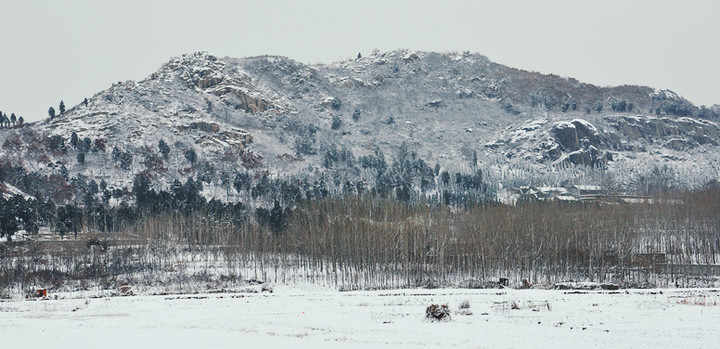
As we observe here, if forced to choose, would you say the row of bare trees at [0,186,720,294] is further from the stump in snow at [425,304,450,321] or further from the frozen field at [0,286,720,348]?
the stump in snow at [425,304,450,321]

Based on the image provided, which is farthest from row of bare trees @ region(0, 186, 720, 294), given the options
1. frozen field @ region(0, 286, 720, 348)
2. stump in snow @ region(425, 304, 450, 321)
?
stump in snow @ region(425, 304, 450, 321)

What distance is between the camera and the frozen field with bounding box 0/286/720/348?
38250mm

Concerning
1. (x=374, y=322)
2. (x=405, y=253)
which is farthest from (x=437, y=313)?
(x=405, y=253)

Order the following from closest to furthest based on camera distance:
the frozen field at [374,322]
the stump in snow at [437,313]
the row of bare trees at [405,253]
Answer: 1. the frozen field at [374,322]
2. the stump in snow at [437,313]
3. the row of bare trees at [405,253]

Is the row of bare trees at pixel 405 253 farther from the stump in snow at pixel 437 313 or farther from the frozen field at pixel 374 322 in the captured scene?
the stump in snow at pixel 437 313

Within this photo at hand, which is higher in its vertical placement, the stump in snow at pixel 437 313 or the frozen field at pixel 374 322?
the stump in snow at pixel 437 313

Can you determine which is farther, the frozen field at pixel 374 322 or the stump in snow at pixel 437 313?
the stump in snow at pixel 437 313

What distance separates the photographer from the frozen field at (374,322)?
125ft

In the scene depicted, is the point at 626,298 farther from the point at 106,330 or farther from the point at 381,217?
the point at 381,217

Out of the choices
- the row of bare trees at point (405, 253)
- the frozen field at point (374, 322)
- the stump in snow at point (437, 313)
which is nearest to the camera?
the frozen field at point (374, 322)

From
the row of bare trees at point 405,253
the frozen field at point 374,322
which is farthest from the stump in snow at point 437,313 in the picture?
the row of bare trees at point 405,253

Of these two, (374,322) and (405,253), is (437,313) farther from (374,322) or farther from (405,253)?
(405,253)

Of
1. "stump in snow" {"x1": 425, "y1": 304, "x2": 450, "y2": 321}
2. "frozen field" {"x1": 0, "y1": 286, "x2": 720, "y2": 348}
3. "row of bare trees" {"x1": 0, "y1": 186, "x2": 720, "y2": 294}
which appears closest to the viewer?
"frozen field" {"x1": 0, "y1": 286, "x2": 720, "y2": 348}

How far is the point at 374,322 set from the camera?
46.2 meters
